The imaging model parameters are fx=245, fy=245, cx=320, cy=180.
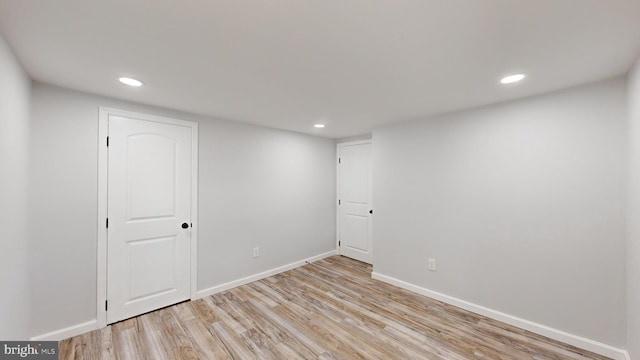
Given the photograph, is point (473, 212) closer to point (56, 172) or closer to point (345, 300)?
point (345, 300)

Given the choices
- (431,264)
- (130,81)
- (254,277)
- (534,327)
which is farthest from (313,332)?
(130,81)

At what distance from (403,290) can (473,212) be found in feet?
4.36

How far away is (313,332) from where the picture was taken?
227cm

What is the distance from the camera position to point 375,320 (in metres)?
2.46

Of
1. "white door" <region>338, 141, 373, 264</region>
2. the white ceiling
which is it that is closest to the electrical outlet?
"white door" <region>338, 141, 373, 264</region>

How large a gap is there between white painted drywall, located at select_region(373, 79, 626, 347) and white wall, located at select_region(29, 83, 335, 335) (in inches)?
63.9

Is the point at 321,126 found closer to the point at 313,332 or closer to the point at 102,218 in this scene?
the point at 313,332

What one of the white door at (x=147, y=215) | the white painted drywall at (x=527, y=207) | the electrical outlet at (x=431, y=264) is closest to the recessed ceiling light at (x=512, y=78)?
the white painted drywall at (x=527, y=207)

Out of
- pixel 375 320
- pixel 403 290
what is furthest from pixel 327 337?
pixel 403 290

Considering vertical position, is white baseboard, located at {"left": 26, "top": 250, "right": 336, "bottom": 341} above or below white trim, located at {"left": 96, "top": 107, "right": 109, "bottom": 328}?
below

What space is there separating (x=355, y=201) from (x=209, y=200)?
2.42m

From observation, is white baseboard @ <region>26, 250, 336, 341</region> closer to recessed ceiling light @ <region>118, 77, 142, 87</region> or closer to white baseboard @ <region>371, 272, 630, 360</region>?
white baseboard @ <region>371, 272, 630, 360</region>

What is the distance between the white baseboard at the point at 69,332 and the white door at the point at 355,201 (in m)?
3.44

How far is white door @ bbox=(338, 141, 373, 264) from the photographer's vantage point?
4200 millimetres
